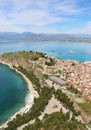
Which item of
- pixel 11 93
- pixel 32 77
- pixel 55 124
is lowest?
pixel 11 93

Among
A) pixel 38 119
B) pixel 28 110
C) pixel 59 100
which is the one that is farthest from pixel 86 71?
pixel 38 119

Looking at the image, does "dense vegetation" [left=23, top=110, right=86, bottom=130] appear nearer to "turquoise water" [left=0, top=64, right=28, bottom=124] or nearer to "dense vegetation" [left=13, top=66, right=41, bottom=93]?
"turquoise water" [left=0, top=64, right=28, bottom=124]

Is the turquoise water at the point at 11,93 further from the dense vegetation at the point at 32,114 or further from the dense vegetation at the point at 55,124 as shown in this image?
the dense vegetation at the point at 55,124

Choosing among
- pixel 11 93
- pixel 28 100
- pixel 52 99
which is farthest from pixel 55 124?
pixel 11 93

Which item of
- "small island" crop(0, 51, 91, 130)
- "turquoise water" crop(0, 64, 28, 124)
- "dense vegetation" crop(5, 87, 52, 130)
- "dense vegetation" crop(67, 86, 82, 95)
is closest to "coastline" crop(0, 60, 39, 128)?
"small island" crop(0, 51, 91, 130)

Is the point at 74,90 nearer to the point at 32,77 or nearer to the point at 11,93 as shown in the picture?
the point at 11,93

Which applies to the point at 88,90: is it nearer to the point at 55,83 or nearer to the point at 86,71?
the point at 55,83
